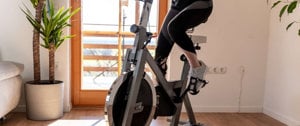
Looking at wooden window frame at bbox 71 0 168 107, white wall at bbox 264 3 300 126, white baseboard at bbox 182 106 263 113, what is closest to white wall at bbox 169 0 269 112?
white baseboard at bbox 182 106 263 113

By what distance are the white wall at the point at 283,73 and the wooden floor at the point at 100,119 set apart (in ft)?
0.49

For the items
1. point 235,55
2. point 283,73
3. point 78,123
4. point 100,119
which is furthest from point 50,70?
point 283,73

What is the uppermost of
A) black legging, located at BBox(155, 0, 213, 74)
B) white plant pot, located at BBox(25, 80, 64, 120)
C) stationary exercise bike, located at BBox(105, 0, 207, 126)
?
black legging, located at BBox(155, 0, 213, 74)

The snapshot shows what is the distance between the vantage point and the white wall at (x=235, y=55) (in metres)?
3.71

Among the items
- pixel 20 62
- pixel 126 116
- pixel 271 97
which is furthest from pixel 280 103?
pixel 20 62

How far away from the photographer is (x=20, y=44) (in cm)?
344

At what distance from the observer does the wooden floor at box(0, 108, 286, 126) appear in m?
3.14

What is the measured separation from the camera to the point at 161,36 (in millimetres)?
2730

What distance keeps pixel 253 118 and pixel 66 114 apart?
7.07 feet

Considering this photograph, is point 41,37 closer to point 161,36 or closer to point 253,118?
point 161,36

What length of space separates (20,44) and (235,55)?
2.52m

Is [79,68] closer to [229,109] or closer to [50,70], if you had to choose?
[50,70]

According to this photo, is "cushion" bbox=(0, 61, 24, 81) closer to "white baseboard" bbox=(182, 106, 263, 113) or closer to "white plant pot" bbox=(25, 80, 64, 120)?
"white plant pot" bbox=(25, 80, 64, 120)

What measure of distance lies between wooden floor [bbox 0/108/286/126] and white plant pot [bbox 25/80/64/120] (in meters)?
0.08
